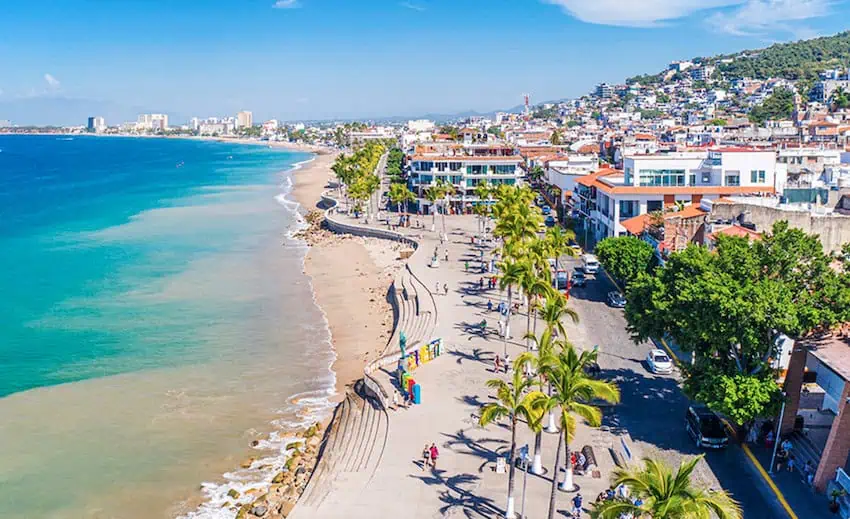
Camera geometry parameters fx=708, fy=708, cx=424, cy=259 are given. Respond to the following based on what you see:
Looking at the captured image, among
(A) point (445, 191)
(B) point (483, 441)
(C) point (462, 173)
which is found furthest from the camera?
(C) point (462, 173)

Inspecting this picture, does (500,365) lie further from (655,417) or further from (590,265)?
(590,265)

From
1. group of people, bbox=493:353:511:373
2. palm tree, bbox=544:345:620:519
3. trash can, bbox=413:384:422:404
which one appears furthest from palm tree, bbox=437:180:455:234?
palm tree, bbox=544:345:620:519

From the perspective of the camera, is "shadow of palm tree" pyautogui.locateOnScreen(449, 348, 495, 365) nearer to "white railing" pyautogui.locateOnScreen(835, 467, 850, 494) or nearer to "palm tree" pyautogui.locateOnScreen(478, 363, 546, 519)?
"palm tree" pyautogui.locateOnScreen(478, 363, 546, 519)

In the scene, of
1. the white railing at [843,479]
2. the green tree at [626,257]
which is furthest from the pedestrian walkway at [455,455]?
the green tree at [626,257]

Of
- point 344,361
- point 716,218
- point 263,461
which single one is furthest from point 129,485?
point 716,218

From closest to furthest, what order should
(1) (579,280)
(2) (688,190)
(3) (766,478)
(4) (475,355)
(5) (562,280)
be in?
1. (3) (766,478)
2. (4) (475,355)
3. (1) (579,280)
4. (5) (562,280)
5. (2) (688,190)

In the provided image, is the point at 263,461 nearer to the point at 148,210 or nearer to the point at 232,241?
the point at 232,241

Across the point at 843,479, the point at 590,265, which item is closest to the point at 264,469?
the point at 843,479
